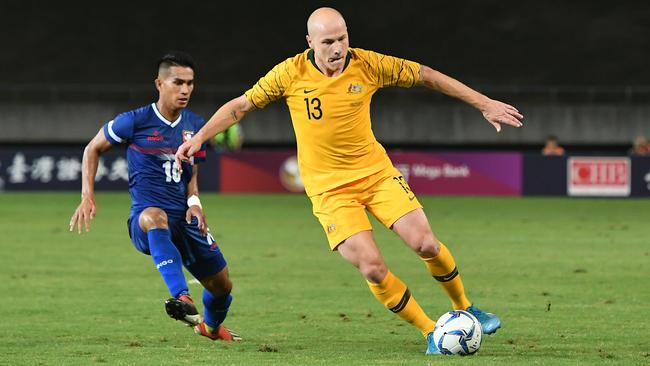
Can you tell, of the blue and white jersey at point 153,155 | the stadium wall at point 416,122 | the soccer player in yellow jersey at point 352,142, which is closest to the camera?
the soccer player in yellow jersey at point 352,142

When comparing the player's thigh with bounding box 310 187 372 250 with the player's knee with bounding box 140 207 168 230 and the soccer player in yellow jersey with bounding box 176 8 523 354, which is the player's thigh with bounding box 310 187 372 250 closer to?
the soccer player in yellow jersey with bounding box 176 8 523 354

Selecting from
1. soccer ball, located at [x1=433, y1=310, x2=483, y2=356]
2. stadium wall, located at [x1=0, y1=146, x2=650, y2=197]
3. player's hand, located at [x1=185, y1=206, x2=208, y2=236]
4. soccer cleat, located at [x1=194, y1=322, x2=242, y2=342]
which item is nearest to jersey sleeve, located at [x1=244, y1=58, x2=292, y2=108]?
player's hand, located at [x1=185, y1=206, x2=208, y2=236]

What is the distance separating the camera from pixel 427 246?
760 cm

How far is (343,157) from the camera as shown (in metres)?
7.80

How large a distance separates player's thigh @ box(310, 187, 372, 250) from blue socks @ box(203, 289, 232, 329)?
1.27 metres

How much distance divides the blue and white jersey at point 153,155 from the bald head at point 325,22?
1461 mm

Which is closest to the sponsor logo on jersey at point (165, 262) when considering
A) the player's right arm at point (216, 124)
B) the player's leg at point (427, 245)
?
the player's right arm at point (216, 124)

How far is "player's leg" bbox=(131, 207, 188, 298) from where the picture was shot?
25.7 feet

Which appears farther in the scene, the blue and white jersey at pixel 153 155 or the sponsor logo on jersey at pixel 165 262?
the blue and white jersey at pixel 153 155

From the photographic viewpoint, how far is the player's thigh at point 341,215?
764cm

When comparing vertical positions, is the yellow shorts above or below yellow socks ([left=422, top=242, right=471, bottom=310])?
above

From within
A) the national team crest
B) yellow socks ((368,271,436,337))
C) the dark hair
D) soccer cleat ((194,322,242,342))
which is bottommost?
Answer: soccer cleat ((194,322,242,342))

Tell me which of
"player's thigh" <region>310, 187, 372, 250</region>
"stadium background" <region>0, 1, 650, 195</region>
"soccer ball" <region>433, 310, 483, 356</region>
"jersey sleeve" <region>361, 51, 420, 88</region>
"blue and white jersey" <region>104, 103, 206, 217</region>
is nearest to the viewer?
"soccer ball" <region>433, 310, 483, 356</region>

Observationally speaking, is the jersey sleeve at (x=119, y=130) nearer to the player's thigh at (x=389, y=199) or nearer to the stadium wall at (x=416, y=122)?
the player's thigh at (x=389, y=199)
